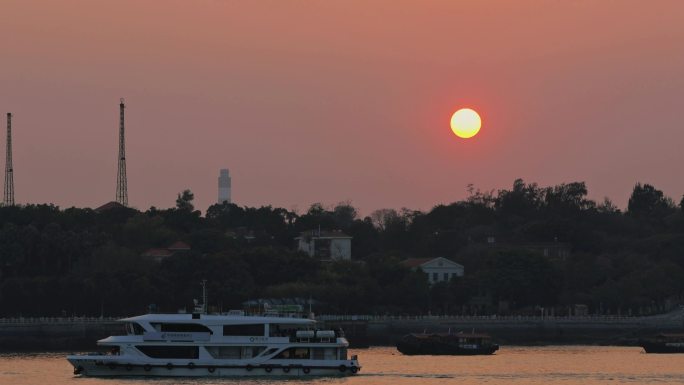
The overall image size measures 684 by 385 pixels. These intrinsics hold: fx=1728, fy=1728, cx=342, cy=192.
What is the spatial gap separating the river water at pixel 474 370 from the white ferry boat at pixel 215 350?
46.4 inches

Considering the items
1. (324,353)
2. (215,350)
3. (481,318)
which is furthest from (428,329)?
(215,350)

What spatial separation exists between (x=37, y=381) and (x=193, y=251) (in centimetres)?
7441

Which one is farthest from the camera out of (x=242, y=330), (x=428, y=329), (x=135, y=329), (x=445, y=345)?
(x=428, y=329)

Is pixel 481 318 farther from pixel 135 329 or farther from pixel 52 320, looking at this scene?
pixel 135 329

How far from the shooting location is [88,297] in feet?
582

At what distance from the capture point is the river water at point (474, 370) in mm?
112938

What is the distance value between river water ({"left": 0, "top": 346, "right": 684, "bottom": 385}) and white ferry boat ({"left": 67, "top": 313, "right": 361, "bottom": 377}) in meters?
1.18

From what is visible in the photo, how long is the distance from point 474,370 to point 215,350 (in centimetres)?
2022

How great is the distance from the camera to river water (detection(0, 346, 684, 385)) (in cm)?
11294

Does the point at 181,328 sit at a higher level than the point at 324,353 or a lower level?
higher

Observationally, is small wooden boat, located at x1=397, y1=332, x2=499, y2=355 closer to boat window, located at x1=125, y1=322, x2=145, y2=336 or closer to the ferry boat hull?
the ferry boat hull

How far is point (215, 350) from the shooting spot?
376ft

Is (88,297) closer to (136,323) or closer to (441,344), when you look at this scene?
(441,344)

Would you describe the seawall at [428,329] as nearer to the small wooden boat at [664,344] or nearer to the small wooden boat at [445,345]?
the small wooden boat at [664,344]
